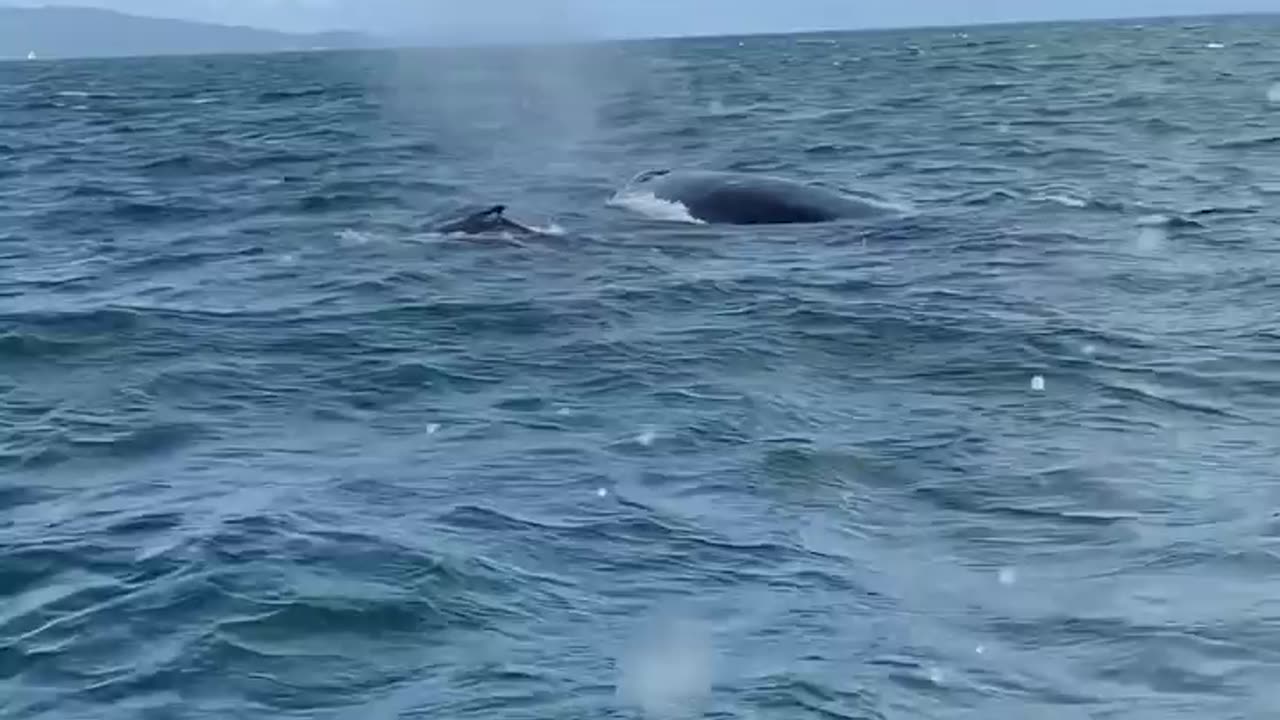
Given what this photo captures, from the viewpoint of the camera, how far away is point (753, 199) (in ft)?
89.8

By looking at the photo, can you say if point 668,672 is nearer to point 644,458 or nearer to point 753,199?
point 644,458

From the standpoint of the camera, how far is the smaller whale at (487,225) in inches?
1013

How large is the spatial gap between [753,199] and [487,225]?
4130mm

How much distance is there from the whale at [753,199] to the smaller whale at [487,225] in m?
2.78

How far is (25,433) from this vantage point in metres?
14.8

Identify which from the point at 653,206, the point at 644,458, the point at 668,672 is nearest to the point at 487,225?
the point at 653,206

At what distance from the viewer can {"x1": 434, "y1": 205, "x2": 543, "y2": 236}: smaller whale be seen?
2573 centimetres

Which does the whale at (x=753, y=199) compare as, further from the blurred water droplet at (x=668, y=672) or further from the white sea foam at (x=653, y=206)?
the blurred water droplet at (x=668, y=672)

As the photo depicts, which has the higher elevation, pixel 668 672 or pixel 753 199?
pixel 753 199

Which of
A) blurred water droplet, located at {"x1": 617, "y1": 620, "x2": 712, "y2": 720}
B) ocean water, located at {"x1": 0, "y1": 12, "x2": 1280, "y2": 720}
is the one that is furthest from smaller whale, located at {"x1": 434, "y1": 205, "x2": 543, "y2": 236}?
blurred water droplet, located at {"x1": 617, "y1": 620, "x2": 712, "y2": 720}

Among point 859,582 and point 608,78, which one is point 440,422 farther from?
point 608,78

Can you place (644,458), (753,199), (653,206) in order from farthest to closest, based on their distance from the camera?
(653,206) < (753,199) < (644,458)

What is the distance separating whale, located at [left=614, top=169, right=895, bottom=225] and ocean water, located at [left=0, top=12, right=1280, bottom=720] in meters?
0.57

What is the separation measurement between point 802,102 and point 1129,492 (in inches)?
2011
